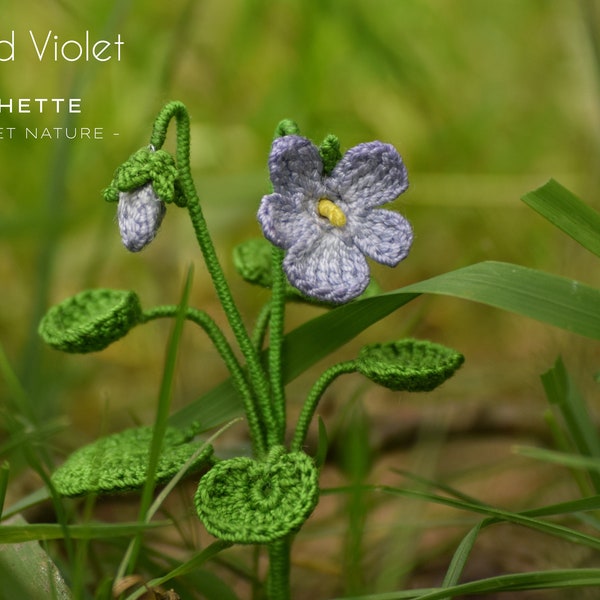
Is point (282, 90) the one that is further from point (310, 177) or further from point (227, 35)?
point (310, 177)

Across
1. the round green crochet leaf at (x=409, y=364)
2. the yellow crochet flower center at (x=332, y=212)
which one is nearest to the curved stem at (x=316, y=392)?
the round green crochet leaf at (x=409, y=364)

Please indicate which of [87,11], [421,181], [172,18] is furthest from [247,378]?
[172,18]

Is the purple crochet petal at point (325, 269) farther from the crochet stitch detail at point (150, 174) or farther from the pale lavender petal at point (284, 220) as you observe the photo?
the crochet stitch detail at point (150, 174)

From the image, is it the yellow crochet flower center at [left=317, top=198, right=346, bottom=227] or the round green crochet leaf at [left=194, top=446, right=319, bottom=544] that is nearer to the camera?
the round green crochet leaf at [left=194, top=446, right=319, bottom=544]

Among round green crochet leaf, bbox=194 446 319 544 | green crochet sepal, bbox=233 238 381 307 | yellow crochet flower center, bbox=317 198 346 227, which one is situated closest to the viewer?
round green crochet leaf, bbox=194 446 319 544

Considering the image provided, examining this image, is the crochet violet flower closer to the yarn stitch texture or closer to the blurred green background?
the yarn stitch texture

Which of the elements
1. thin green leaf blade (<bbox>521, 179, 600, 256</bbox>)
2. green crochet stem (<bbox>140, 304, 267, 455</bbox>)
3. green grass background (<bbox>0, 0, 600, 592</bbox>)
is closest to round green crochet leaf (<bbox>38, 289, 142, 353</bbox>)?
green crochet stem (<bbox>140, 304, 267, 455</bbox>)

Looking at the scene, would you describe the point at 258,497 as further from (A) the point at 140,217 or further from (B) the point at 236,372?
(A) the point at 140,217
